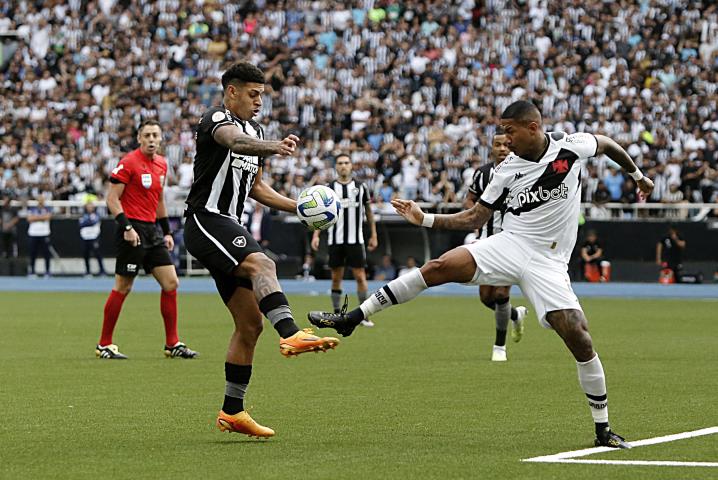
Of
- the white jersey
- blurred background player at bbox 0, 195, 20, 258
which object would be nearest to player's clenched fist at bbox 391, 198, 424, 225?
the white jersey

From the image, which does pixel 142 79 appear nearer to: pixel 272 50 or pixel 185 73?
pixel 185 73

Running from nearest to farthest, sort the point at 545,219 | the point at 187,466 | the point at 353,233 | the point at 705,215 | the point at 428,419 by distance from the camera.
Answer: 1. the point at 187,466
2. the point at 545,219
3. the point at 428,419
4. the point at 353,233
5. the point at 705,215

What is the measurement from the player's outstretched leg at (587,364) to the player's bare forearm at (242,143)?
193 cm

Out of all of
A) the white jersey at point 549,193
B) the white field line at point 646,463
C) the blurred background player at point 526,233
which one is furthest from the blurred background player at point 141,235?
the white field line at point 646,463

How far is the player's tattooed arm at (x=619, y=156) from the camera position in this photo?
8586 millimetres

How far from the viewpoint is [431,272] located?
330 inches

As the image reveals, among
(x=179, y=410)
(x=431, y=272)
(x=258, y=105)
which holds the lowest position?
(x=179, y=410)

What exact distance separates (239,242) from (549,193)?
188 cm

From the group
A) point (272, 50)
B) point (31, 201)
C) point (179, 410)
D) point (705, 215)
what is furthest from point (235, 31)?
point (179, 410)

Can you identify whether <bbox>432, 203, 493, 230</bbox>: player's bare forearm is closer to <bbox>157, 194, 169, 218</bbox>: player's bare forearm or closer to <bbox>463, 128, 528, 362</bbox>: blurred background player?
<bbox>463, 128, 528, 362</bbox>: blurred background player

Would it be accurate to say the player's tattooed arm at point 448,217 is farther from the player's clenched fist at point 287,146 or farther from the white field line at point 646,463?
the white field line at point 646,463

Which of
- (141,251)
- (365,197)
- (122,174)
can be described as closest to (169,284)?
(141,251)

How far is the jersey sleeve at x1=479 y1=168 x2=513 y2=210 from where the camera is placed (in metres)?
8.48

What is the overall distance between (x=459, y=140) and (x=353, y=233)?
12.7 metres
